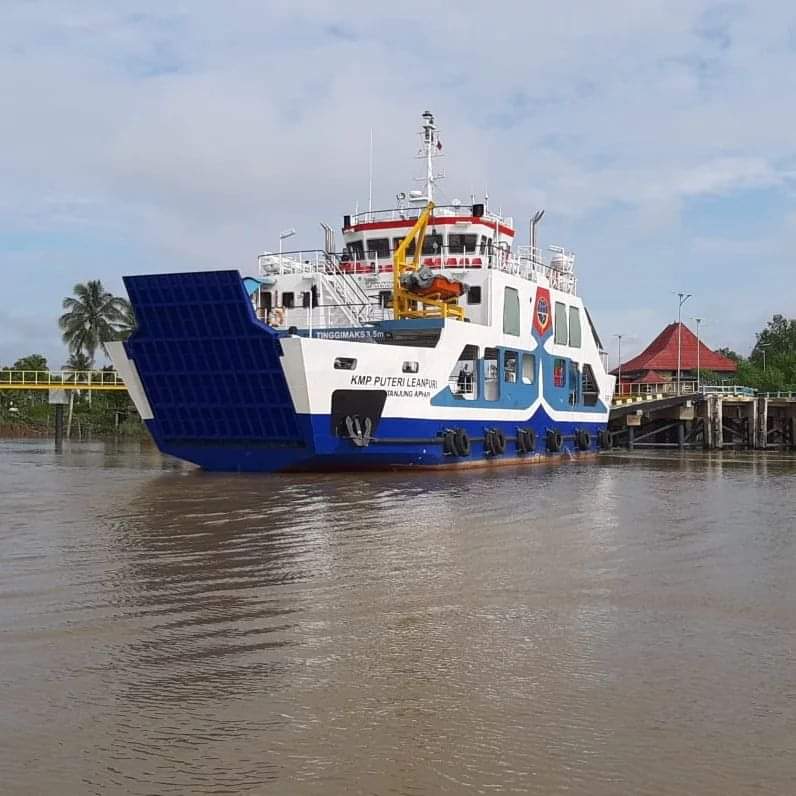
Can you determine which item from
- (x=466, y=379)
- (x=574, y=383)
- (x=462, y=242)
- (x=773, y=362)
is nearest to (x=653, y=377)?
(x=773, y=362)

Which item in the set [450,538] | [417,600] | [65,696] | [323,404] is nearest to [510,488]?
[323,404]

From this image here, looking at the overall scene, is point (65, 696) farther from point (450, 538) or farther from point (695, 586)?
point (450, 538)

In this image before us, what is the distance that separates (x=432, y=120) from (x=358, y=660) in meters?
24.6

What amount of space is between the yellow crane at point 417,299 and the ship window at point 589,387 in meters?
8.95

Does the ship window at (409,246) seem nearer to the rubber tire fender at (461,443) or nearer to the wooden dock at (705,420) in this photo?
the rubber tire fender at (461,443)

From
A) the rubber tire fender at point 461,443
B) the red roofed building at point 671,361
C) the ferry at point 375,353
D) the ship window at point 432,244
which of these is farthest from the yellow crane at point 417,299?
the red roofed building at point 671,361

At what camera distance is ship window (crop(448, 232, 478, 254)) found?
26719 millimetres

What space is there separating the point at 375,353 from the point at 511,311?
6.88m

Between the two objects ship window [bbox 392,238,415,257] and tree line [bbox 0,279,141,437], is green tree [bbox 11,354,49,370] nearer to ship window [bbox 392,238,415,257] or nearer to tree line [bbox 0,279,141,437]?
tree line [bbox 0,279,141,437]

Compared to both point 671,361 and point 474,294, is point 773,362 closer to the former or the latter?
point 671,361

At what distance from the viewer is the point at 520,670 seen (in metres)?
5.93

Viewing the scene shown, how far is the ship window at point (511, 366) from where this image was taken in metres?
26.0

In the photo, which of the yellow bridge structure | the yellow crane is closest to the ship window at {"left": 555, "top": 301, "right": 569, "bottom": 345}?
the yellow crane

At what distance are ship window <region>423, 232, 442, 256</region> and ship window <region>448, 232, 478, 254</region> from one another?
0.99ft
